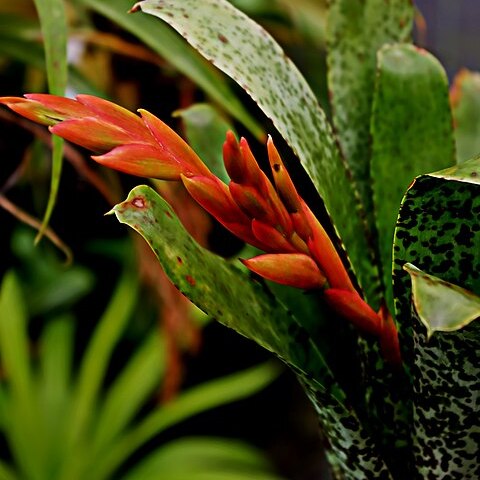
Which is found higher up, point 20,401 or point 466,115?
point 466,115

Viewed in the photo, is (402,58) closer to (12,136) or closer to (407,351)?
(407,351)

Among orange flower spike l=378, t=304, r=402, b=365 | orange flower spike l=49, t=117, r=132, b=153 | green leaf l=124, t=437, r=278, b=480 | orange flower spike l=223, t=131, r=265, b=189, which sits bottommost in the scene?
green leaf l=124, t=437, r=278, b=480

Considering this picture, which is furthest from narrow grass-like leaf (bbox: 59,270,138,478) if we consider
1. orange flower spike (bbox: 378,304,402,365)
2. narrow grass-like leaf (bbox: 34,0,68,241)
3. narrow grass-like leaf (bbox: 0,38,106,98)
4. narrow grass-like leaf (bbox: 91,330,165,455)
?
orange flower spike (bbox: 378,304,402,365)

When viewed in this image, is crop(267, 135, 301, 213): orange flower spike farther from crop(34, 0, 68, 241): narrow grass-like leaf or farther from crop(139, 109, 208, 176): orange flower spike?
crop(34, 0, 68, 241): narrow grass-like leaf

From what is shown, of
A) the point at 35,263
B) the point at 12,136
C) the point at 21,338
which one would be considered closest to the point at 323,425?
the point at 12,136

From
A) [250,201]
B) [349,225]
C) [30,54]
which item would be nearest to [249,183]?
[250,201]

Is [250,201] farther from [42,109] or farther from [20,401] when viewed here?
[20,401]

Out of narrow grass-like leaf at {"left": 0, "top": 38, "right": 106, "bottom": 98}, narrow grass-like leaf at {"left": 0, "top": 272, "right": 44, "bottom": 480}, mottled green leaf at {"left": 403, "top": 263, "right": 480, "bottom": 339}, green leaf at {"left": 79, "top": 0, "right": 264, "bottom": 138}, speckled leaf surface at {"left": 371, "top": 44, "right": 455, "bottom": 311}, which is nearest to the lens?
mottled green leaf at {"left": 403, "top": 263, "right": 480, "bottom": 339}
